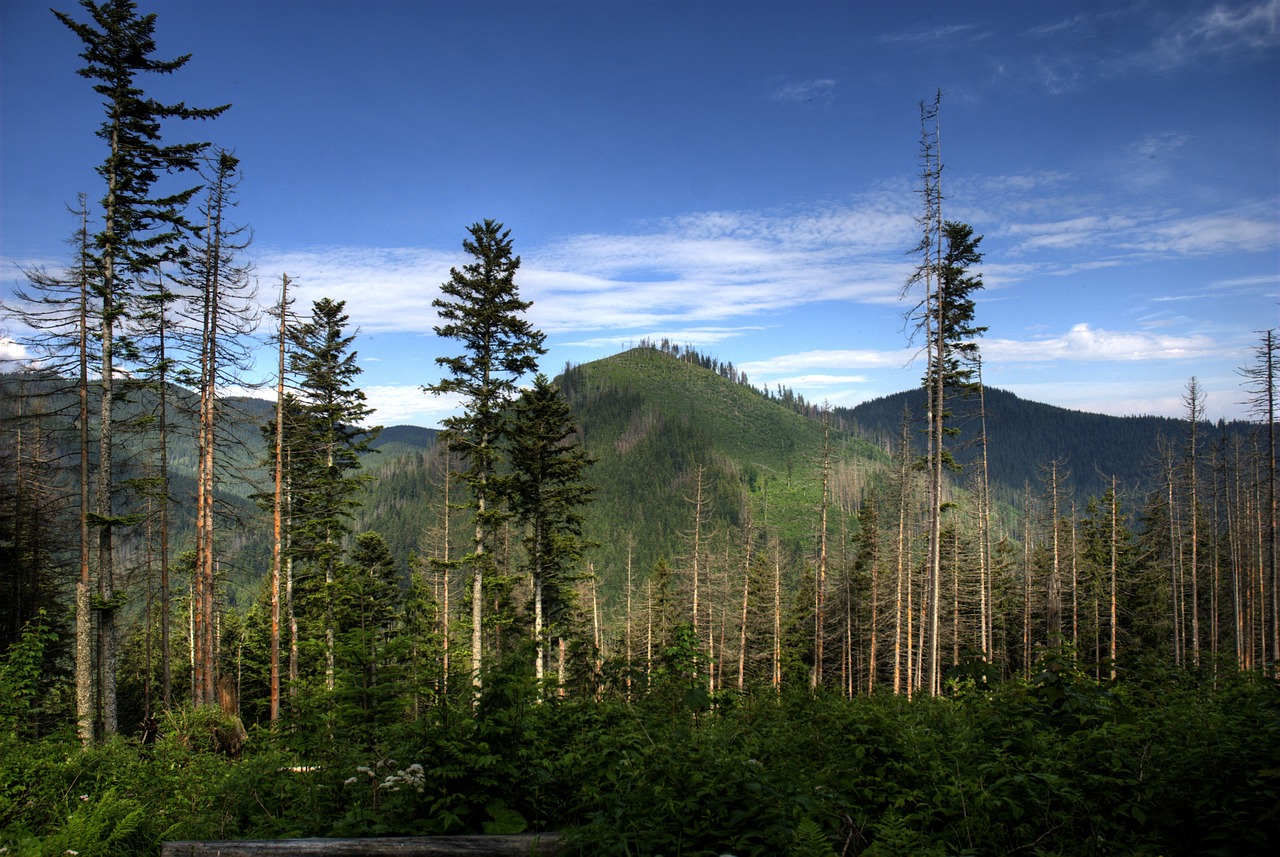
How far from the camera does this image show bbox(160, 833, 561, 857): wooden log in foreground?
4.02 metres

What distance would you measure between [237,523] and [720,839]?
64.8ft

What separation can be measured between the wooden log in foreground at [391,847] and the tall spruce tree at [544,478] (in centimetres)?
1702

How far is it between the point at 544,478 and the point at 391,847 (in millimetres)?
18004

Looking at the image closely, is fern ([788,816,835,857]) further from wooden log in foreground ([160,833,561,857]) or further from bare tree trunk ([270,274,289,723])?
bare tree trunk ([270,274,289,723])

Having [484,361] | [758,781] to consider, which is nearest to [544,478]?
[484,361]

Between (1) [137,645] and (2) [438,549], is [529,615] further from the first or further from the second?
(1) [137,645]

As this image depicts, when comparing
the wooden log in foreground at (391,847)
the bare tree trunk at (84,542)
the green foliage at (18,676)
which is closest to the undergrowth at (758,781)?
the wooden log in foreground at (391,847)

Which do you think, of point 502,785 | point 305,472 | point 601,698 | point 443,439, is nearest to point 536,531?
point 443,439

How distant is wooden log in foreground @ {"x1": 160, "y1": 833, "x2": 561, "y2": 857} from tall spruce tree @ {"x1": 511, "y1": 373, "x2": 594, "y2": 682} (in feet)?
55.8

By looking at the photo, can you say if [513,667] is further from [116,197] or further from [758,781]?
[116,197]

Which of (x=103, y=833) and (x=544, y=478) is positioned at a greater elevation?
(x=544, y=478)

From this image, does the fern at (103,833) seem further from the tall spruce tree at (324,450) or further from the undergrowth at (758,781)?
the tall spruce tree at (324,450)

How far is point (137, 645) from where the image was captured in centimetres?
3494

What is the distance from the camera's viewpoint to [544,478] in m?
21.9
